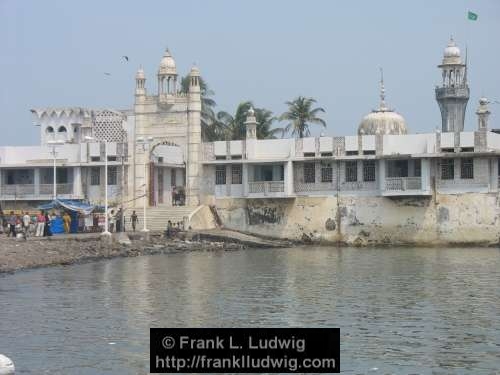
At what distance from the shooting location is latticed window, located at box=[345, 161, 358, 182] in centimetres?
4766

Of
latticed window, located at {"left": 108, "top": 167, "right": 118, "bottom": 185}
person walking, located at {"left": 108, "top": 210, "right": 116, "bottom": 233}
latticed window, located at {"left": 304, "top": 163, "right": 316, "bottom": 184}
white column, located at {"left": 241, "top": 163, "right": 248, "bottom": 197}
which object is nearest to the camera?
person walking, located at {"left": 108, "top": 210, "right": 116, "bottom": 233}

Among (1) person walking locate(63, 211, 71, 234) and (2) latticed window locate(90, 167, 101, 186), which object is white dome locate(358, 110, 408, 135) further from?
(1) person walking locate(63, 211, 71, 234)

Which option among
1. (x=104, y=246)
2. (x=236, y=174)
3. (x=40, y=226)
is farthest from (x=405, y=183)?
(x=40, y=226)

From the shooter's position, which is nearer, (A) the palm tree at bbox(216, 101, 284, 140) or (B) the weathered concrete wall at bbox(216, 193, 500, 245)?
(B) the weathered concrete wall at bbox(216, 193, 500, 245)

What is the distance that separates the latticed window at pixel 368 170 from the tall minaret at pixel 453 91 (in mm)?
12518

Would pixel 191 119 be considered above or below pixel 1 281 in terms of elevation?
above

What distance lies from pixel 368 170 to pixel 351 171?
0.84m

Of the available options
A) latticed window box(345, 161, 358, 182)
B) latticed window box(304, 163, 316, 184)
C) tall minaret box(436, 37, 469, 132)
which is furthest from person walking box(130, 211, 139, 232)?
tall minaret box(436, 37, 469, 132)

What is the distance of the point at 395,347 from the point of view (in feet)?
62.1

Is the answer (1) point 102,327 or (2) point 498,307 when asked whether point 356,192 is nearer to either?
(2) point 498,307

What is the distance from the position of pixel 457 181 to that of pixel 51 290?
77.5ft

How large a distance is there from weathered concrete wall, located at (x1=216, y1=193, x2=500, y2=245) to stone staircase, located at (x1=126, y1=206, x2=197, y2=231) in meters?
2.06

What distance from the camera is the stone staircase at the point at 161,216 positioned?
48719mm

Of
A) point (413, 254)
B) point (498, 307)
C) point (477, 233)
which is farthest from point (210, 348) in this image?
point (477, 233)
